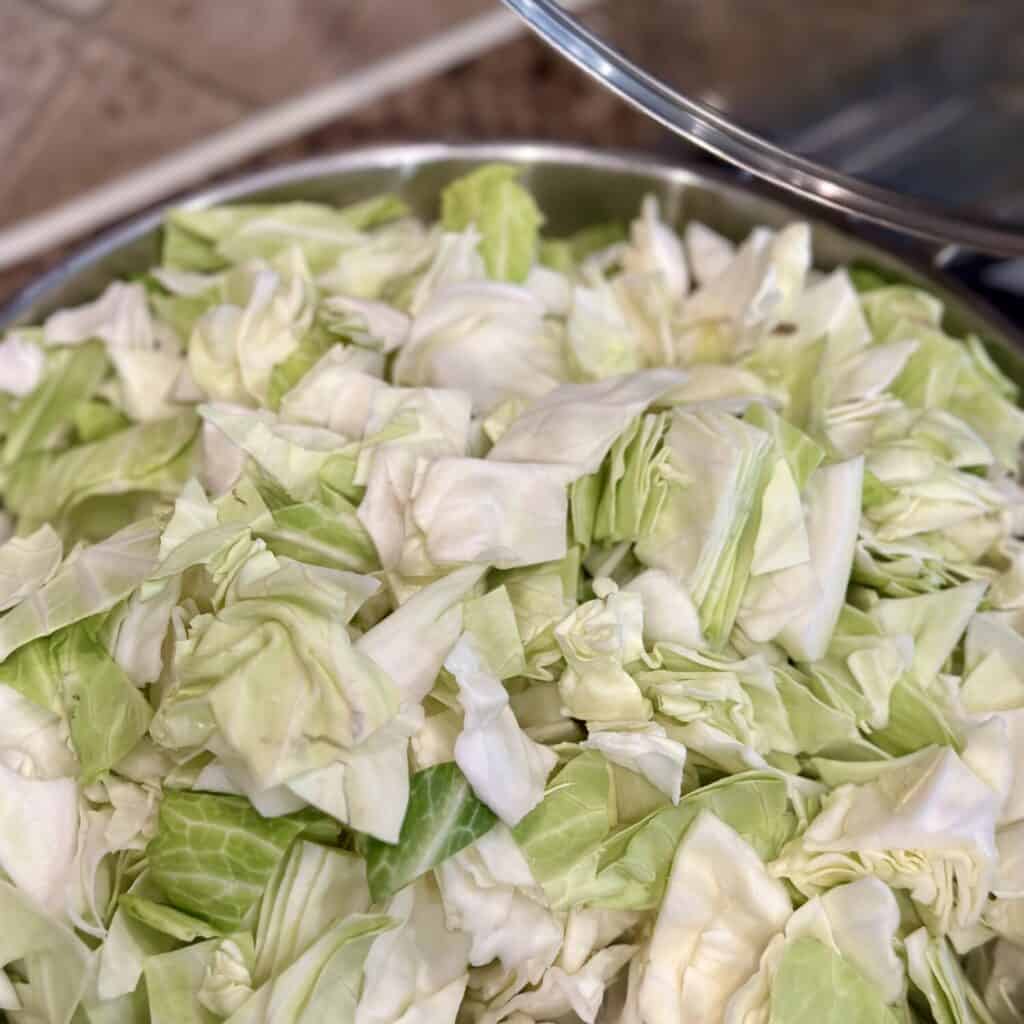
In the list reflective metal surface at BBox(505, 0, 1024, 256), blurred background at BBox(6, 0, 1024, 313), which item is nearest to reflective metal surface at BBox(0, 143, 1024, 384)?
reflective metal surface at BBox(505, 0, 1024, 256)

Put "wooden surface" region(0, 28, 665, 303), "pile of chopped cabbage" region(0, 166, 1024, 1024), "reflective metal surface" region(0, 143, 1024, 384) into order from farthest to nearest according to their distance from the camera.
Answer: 1. "wooden surface" region(0, 28, 665, 303)
2. "reflective metal surface" region(0, 143, 1024, 384)
3. "pile of chopped cabbage" region(0, 166, 1024, 1024)

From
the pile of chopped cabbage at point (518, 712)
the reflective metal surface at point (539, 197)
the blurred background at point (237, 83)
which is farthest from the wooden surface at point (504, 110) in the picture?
the pile of chopped cabbage at point (518, 712)

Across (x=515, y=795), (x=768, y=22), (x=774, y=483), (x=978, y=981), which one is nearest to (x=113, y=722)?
(x=515, y=795)

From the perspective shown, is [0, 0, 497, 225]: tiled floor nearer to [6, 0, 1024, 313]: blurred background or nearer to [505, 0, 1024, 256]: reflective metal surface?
[6, 0, 1024, 313]: blurred background

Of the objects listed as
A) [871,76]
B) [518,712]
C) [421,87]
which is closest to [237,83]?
[421,87]

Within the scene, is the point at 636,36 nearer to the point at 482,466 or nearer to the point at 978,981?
the point at 482,466

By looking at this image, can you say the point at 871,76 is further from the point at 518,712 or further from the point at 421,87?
the point at 518,712

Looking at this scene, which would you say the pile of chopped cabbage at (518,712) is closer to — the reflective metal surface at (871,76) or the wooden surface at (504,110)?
the reflective metal surface at (871,76)
